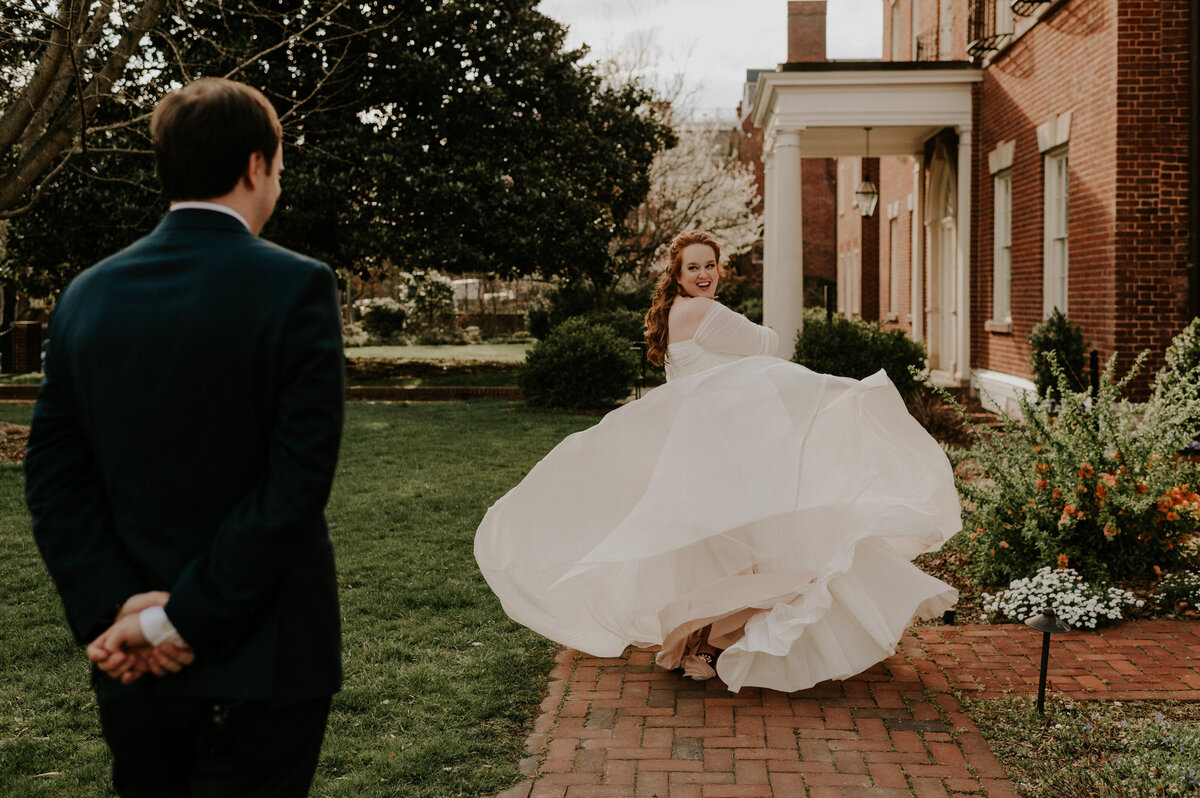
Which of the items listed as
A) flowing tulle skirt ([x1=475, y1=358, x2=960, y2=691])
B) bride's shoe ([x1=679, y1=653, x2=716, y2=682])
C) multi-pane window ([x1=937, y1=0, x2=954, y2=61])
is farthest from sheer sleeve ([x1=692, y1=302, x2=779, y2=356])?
multi-pane window ([x1=937, y1=0, x2=954, y2=61])

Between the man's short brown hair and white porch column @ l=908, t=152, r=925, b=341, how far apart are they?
18736mm

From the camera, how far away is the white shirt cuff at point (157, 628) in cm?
196

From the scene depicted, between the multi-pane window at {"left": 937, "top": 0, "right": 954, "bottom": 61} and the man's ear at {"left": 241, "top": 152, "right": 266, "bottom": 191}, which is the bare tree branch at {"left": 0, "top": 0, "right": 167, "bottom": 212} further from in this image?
the multi-pane window at {"left": 937, "top": 0, "right": 954, "bottom": 61}

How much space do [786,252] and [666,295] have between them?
1158 centimetres

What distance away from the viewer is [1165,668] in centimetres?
489

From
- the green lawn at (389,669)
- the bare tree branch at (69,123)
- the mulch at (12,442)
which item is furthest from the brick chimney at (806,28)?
the green lawn at (389,669)

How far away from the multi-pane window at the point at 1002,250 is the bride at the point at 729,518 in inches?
434

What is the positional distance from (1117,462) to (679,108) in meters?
25.9

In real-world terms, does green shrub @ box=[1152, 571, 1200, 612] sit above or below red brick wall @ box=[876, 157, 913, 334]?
below

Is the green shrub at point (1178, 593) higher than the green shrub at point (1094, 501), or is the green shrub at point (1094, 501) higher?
the green shrub at point (1094, 501)

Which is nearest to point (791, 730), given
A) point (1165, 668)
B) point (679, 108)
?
point (1165, 668)

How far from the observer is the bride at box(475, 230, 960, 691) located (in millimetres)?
4371

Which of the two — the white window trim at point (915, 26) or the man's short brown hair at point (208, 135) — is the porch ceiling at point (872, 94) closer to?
the white window trim at point (915, 26)

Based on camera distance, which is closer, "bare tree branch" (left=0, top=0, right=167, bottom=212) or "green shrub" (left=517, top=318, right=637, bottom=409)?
"bare tree branch" (left=0, top=0, right=167, bottom=212)
